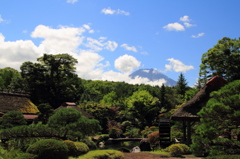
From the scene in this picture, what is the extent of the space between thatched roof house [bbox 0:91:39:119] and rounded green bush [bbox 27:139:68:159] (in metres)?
17.7

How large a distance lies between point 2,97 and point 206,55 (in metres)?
29.4

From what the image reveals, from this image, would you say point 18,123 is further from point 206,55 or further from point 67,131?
point 206,55

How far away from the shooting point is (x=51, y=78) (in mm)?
48625

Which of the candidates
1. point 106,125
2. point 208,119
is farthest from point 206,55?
point 208,119

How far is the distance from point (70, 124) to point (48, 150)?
13.2 ft

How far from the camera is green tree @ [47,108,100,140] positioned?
15.6 meters

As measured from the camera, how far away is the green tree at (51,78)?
4672 centimetres

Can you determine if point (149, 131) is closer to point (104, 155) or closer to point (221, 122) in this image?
point (104, 155)

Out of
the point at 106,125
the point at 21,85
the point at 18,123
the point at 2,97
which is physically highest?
the point at 21,85

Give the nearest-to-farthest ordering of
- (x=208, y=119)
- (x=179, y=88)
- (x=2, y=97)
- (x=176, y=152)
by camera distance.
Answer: (x=208, y=119)
(x=176, y=152)
(x=2, y=97)
(x=179, y=88)

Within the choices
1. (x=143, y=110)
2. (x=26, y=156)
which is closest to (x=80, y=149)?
(x=26, y=156)

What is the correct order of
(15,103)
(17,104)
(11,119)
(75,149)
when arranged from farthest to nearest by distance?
(17,104)
(15,103)
(11,119)
(75,149)

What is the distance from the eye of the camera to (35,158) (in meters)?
11.3

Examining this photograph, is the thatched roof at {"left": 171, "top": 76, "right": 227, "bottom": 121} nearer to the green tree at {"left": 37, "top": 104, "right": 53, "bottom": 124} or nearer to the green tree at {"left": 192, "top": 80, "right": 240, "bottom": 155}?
the green tree at {"left": 192, "top": 80, "right": 240, "bottom": 155}
